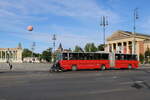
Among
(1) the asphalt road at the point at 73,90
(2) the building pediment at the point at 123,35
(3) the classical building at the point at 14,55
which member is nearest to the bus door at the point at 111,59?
(1) the asphalt road at the point at 73,90

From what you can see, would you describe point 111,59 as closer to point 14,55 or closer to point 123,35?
point 123,35

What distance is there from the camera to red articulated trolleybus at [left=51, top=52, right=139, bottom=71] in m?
29.3

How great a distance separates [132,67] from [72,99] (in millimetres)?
28746

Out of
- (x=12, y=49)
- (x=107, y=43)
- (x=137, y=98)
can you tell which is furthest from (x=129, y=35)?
(x=137, y=98)

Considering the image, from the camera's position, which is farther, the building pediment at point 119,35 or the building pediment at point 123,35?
the building pediment at point 119,35

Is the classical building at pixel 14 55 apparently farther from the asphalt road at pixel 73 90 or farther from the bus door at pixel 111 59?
the asphalt road at pixel 73 90

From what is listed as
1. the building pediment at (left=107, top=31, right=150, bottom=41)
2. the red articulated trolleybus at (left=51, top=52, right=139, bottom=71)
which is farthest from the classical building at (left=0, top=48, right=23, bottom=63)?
the red articulated trolleybus at (left=51, top=52, right=139, bottom=71)

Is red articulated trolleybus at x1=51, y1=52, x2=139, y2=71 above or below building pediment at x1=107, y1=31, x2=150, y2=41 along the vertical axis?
below

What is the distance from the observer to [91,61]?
1222 inches

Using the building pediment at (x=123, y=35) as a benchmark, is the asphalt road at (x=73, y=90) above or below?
below

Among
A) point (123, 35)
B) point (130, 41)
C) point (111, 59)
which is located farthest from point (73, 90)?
point (123, 35)

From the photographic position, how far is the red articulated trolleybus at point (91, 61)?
29.3 m

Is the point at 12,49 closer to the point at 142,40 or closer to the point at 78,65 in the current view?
the point at 142,40

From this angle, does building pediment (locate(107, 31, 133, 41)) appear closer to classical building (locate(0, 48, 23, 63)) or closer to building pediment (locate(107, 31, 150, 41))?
building pediment (locate(107, 31, 150, 41))
